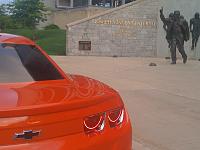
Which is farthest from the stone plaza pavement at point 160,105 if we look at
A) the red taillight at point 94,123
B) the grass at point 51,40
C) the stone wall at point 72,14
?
the stone wall at point 72,14

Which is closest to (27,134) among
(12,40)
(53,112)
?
(53,112)

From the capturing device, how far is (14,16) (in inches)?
1860

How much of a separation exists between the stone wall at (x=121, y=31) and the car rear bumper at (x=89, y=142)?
78.2 feet

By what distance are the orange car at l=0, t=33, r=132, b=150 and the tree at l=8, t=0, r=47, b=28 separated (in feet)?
136

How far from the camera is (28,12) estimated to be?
149ft

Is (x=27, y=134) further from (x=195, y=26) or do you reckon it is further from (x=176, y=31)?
(x=195, y=26)

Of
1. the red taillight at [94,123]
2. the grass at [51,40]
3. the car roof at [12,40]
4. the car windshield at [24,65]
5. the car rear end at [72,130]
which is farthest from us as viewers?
the grass at [51,40]

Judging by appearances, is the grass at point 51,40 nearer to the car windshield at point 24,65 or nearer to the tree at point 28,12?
the tree at point 28,12

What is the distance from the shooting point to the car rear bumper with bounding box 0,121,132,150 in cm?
311

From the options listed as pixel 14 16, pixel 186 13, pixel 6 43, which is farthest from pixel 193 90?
pixel 14 16

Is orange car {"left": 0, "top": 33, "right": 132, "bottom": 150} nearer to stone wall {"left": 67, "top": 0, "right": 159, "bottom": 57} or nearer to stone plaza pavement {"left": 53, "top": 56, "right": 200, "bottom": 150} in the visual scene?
stone plaza pavement {"left": 53, "top": 56, "right": 200, "bottom": 150}

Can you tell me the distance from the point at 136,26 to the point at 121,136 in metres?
25.3

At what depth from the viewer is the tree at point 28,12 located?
45250 mm

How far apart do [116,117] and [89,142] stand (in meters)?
0.42
